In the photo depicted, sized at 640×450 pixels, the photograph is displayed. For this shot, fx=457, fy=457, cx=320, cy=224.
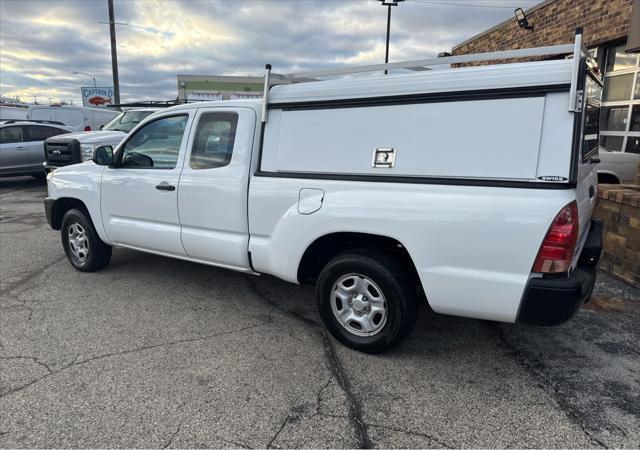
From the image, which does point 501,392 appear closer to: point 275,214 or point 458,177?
point 458,177

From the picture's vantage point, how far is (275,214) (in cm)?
357

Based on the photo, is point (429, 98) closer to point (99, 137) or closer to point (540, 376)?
point (540, 376)

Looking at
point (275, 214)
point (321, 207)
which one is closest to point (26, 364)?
point (275, 214)

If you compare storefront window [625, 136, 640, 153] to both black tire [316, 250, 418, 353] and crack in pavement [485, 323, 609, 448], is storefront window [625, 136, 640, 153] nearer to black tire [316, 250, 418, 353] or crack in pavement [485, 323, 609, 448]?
crack in pavement [485, 323, 609, 448]

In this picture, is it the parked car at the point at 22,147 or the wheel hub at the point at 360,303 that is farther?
the parked car at the point at 22,147

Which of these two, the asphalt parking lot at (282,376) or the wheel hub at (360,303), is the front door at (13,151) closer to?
the asphalt parking lot at (282,376)

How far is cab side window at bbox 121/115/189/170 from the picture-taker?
4281mm

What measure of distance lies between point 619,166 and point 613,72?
1.89m

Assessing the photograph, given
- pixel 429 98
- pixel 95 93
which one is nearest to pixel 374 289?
pixel 429 98

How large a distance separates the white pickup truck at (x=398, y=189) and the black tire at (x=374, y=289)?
1 cm

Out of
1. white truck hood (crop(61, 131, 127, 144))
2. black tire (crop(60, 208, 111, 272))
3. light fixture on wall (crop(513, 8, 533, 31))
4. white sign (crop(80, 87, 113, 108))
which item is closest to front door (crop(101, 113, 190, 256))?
black tire (crop(60, 208, 111, 272))

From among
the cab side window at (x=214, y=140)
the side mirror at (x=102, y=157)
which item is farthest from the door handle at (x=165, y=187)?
the side mirror at (x=102, y=157)

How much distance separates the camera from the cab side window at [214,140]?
12.8 ft

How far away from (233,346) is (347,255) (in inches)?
45.0
